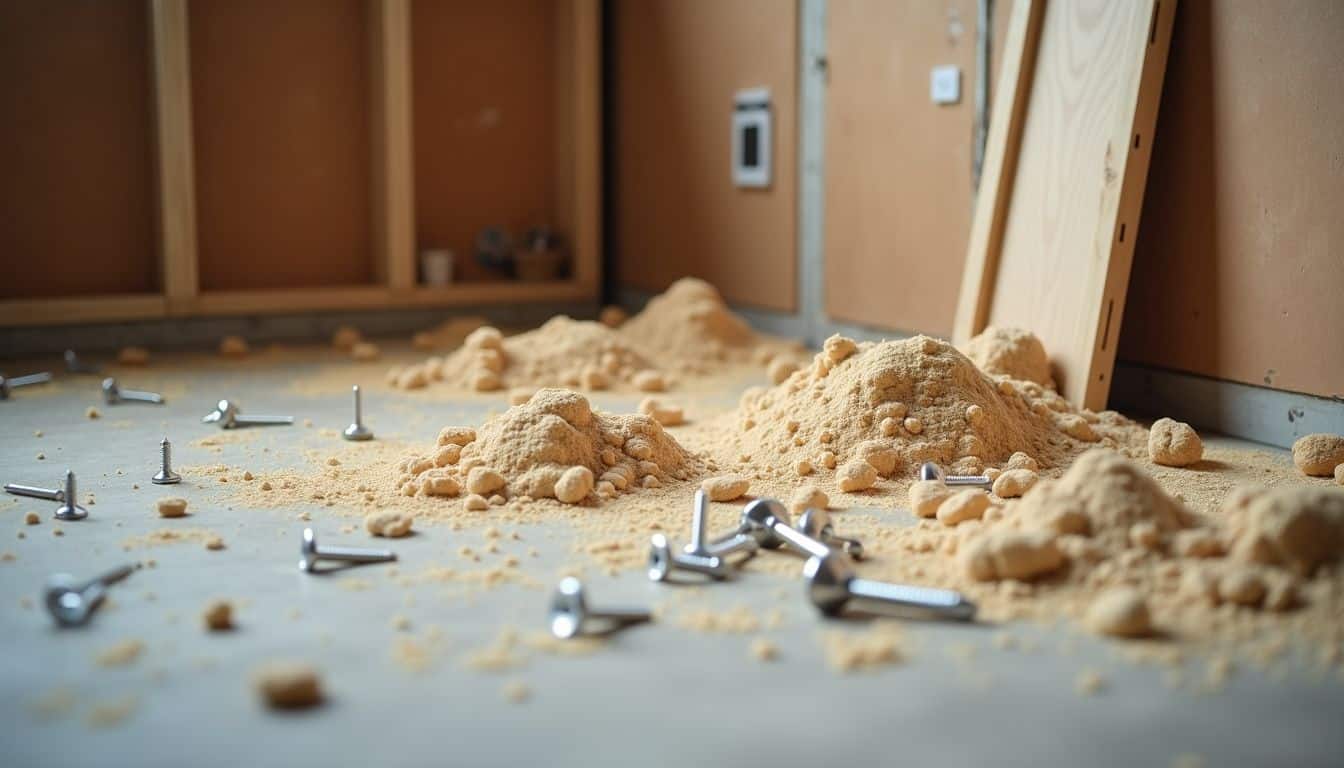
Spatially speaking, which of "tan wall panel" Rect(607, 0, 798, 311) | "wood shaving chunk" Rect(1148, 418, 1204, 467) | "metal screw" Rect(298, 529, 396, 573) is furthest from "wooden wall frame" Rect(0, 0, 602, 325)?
"wood shaving chunk" Rect(1148, 418, 1204, 467)

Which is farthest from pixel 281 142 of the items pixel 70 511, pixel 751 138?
pixel 70 511

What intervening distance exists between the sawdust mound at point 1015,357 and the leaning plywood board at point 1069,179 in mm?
122

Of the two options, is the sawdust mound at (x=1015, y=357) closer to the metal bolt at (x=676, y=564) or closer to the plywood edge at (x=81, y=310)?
the metal bolt at (x=676, y=564)

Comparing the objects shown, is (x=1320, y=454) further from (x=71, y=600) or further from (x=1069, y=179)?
(x=71, y=600)

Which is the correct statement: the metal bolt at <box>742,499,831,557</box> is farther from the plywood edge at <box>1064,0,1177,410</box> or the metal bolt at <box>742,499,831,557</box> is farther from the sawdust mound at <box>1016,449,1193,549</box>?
the plywood edge at <box>1064,0,1177,410</box>

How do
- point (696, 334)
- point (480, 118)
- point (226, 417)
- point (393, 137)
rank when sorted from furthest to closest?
point (480, 118), point (393, 137), point (696, 334), point (226, 417)

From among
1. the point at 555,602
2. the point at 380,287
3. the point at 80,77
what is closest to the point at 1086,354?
the point at 555,602

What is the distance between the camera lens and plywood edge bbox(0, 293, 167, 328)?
Result: 6527 millimetres

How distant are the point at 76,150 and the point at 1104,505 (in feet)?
19.6

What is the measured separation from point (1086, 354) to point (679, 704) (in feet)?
9.68

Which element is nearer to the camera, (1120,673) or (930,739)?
(930,739)

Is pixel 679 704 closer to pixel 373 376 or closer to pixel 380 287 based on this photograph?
pixel 373 376

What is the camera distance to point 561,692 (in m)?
2.32

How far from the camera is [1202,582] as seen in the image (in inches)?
104
